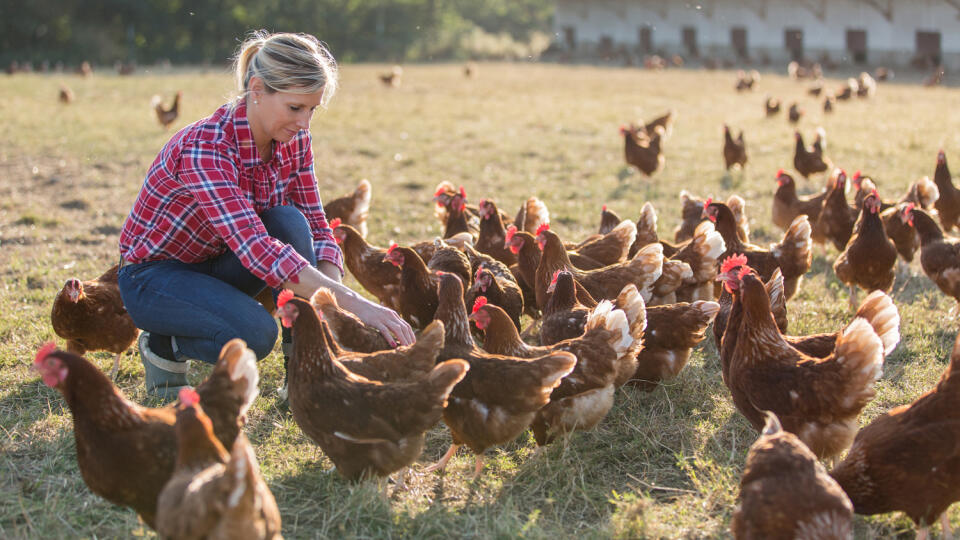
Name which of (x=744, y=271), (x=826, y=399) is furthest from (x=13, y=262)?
(x=826, y=399)

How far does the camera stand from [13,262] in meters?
5.80

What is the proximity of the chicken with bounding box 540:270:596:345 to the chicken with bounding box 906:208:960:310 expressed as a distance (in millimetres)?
2495

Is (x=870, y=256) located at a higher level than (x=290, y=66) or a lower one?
lower

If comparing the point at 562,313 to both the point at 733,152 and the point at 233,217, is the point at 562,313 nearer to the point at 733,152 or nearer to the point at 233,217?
the point at 233,217

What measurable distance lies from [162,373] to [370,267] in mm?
1616

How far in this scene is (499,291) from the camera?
4.45 m

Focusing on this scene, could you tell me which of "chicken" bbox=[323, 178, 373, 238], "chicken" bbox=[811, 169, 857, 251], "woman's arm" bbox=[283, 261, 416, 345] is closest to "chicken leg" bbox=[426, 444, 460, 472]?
"woman's arm" bbox=[283, 261, 416, 345]

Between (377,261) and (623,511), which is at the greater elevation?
(377,261)

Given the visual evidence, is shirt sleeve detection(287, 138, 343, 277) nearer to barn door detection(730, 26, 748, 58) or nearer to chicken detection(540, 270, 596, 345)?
chicken detection(540, 270, 596, 345)

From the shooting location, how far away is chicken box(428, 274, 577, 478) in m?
3.25

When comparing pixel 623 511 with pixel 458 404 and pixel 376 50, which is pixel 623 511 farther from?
pixel 376 50

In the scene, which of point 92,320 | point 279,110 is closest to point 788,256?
point 279,110

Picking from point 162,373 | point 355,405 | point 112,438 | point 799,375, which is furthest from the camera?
point 162,373

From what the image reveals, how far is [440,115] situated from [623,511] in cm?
1397
